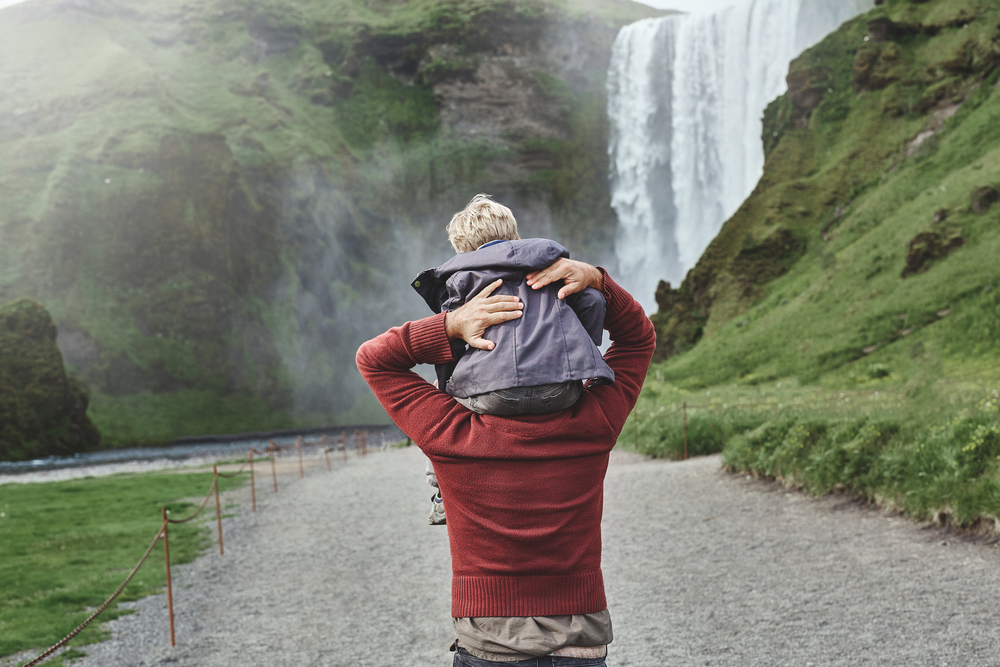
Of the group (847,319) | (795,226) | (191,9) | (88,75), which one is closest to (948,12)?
(795,226)

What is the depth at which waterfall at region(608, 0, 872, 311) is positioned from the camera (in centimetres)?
5300

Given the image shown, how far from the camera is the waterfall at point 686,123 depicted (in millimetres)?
53000

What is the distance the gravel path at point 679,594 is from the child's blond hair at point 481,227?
4.75 m

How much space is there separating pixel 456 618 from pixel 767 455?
38.0ft

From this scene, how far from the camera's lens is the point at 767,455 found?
12.6m

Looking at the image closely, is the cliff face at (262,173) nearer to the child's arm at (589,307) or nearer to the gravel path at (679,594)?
the gravel path at (679,594)

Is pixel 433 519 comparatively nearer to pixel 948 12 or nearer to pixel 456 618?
pixel 456 618

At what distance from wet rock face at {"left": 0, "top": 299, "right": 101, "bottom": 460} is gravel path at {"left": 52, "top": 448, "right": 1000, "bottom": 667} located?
5519 centimetres

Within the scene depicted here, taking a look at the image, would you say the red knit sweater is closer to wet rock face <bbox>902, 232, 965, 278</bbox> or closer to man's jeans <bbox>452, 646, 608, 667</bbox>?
man's jeans <bbox>452, 646, 608, 667</bbox>

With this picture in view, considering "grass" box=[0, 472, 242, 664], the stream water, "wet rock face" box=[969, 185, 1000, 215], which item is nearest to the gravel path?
"grass" box=[0, 472, 242, 664]

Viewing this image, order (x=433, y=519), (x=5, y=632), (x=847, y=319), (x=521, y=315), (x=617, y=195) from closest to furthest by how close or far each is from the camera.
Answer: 1. (x=521, y=315)
2. (x=433, y=519)
3. (x=5, y=632)
4. (x=847, y=319)
5. (x=617, y=195)

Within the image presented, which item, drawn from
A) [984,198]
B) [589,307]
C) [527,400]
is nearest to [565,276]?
[589,307]

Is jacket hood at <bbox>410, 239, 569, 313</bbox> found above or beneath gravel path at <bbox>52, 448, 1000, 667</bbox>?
above

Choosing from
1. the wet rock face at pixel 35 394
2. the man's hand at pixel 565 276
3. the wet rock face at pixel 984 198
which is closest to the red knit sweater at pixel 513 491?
the man's hand at pixel 565 276
